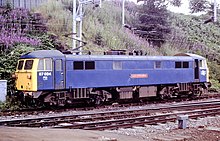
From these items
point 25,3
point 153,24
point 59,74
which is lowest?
point 59,74

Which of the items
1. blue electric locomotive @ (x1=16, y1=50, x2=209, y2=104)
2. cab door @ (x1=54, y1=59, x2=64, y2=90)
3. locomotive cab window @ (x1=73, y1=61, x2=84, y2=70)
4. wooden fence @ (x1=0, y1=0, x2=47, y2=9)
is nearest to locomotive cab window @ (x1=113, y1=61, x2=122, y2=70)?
blue electric locomotive @ (x1=16, y1=50, x2=209, y2=104)

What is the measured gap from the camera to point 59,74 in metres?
20.5

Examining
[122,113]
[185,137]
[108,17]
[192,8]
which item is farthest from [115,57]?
[192,8]

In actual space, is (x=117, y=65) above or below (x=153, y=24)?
below

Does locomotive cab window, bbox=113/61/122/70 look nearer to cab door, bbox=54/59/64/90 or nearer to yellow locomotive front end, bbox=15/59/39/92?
cab door, bbox=54/59/64/90

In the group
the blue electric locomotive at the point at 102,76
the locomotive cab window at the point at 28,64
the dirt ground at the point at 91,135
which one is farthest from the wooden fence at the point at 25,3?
the dirt ground at the point at 91,135

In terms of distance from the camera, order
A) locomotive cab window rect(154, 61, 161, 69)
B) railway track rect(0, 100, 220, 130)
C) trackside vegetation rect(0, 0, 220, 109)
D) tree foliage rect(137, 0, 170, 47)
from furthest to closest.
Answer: tree foliage rect(137, 0, 170, 47), locomotive cab window rect(154, 61, 161, 69), trackside vegetation rect(0, 0, 220, 109), railway track rect(0, 100, 220, 130)

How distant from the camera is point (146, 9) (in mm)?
39562

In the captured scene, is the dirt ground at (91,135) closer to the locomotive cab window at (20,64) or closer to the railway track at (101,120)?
the railway track at (101,120)

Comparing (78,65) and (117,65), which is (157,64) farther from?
(78,65)

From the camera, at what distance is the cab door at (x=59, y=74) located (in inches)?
802

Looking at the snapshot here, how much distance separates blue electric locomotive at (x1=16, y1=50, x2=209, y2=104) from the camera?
66.2 ft

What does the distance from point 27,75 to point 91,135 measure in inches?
407

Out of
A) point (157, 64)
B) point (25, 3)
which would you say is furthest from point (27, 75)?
point (25, 3)
